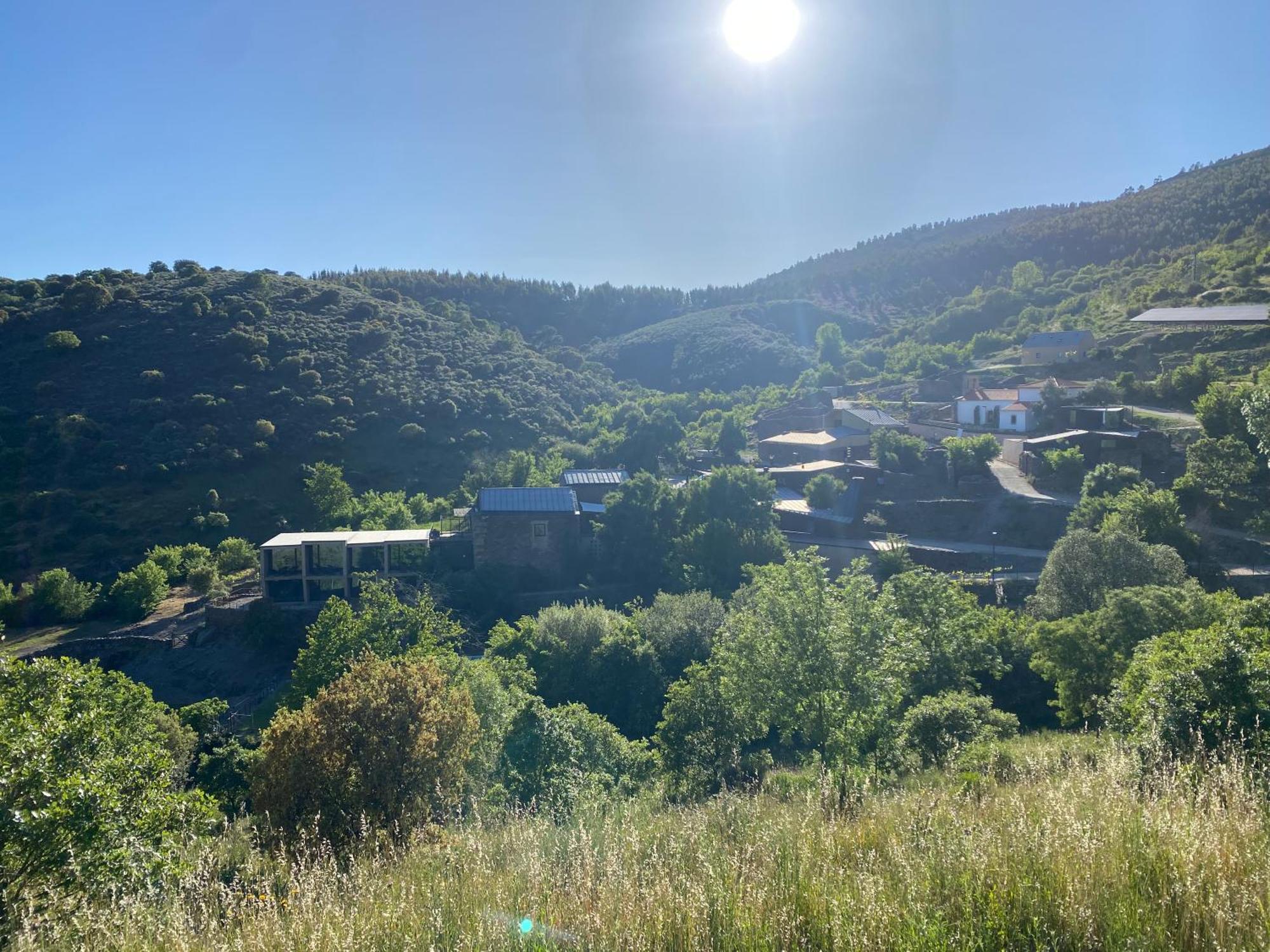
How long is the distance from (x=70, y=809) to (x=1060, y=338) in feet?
166

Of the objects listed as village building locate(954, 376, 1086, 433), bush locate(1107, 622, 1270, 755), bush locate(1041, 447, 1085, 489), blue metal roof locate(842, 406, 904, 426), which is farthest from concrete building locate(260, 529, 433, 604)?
village building locate(954, 376, 1086, 433)

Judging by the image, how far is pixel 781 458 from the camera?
40531mm

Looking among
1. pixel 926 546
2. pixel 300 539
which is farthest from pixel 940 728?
pixel 300 539

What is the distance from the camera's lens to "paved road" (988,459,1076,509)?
29750 mm

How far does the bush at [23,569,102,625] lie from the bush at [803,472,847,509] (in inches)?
1096

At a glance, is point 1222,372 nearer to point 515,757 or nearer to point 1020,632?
point 1020,632

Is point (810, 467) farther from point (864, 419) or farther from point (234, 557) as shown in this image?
point (234, 557)

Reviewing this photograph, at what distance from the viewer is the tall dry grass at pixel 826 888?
10.5ft

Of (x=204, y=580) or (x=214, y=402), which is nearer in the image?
(x=204, y=580)

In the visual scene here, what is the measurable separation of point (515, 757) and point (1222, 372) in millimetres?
36878

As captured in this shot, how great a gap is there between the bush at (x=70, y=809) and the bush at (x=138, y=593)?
2185 centimetres

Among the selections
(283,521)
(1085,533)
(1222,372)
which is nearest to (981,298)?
(1222,372)

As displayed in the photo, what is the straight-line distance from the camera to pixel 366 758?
9.02 meters

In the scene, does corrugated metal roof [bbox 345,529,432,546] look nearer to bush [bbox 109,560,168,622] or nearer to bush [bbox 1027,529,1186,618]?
bush [bbox 109,560,168,622]
